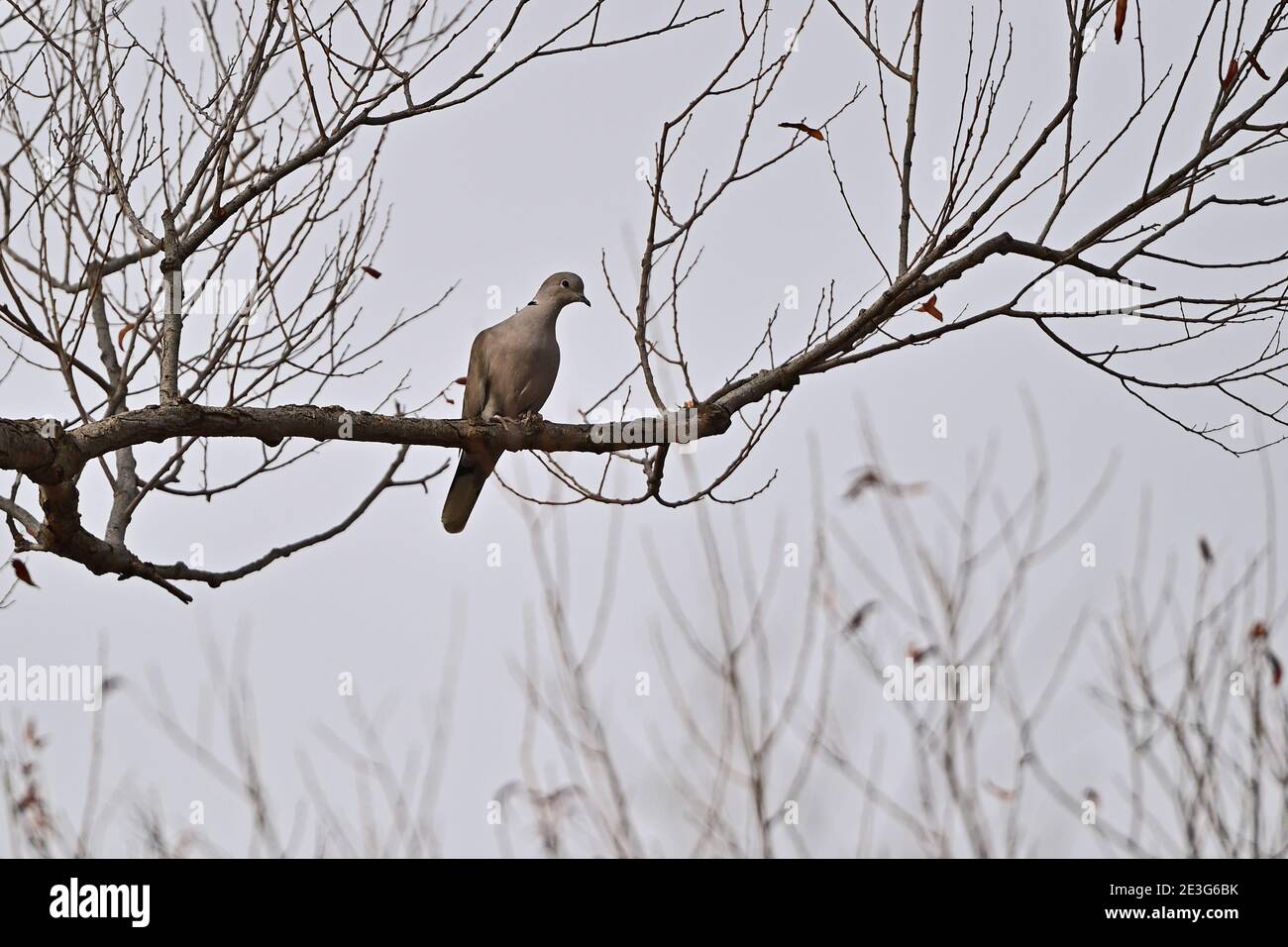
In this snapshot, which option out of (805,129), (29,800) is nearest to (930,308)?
(805,129)

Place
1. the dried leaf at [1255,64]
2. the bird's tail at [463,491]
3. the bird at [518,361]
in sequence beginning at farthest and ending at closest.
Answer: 1. the bird at [518,361]
2. the bird's tail at [463,491]
3. the dried leaf at [1255,64]

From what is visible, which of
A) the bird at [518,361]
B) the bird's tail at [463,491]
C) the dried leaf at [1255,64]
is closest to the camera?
the dried leaf at [1255,64]

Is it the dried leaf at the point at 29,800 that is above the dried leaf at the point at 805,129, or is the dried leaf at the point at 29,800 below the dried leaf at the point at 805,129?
below

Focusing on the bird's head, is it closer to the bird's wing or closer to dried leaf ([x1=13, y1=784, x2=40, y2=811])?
the bird's wing

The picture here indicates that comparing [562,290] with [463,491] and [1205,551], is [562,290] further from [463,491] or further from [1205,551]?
[1205,551]

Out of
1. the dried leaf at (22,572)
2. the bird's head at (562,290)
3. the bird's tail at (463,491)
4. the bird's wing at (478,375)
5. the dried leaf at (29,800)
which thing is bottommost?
the dried leaf at (29,800)

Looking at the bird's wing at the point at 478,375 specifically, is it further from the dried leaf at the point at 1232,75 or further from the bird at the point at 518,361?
the dried leaf at the point at 1232,75

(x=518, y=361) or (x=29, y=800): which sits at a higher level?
(x=518, y=361)

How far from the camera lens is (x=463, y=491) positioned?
5254mm

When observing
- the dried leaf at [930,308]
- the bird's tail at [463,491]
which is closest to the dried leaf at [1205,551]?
the dried leaf at [930,308]

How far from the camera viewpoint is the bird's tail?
5.21 meters

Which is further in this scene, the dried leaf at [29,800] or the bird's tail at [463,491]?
the bird's tail at [463,491]

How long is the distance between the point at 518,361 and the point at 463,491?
2.06 ft

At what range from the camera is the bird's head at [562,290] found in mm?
5637
